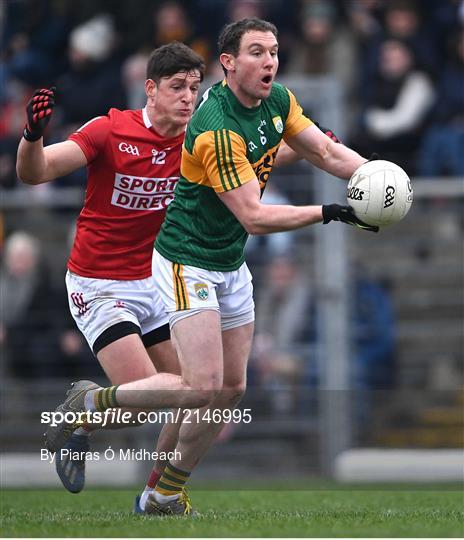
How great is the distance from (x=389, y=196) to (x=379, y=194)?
0.20ft

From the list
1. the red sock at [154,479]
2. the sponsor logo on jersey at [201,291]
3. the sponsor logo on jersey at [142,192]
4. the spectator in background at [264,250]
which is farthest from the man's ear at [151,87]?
the spectator in background at [264,250]

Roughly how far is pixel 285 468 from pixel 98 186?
4232mm

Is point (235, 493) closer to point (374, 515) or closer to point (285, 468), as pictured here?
point (285, 468)

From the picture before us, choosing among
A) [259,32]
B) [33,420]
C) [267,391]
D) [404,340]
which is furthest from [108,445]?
[259,32]

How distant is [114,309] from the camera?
8523 mm

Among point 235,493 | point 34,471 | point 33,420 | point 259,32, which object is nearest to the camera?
point 259,32

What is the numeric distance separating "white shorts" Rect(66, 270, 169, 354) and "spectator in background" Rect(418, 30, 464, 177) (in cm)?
515

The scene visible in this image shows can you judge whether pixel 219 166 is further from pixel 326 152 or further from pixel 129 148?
pixel 129 148

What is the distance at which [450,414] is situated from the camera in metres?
12.2

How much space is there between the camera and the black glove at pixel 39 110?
307 inches

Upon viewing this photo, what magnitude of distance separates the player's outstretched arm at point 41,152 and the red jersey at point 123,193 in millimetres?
145

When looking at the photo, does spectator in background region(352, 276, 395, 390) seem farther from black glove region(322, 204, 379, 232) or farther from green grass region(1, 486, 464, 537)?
black glove region(322, 204, 379, 232)

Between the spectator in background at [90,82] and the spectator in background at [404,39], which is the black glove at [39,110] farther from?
the spectator in background at [404,39]

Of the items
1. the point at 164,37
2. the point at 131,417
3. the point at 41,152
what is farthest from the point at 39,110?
the point at 164,37
